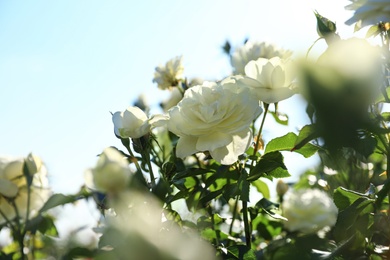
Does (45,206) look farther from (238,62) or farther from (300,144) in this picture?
(238,62)

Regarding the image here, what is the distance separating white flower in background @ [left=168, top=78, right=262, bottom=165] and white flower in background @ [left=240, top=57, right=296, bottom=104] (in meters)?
0.03

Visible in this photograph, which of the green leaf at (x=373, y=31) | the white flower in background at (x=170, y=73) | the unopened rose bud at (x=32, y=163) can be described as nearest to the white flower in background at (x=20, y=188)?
the unopened rose bud at (x=32, y=163)

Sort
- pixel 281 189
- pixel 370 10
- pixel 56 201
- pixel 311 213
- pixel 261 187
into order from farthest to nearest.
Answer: pixel 281 189 < pixel 261 187 < pixel 56 201 < pixel 311 213 < pixel 370 10

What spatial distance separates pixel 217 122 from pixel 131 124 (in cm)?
14

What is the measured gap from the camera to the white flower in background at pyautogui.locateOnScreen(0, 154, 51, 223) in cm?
73

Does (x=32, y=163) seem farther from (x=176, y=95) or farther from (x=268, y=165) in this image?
(x=176, y=95)

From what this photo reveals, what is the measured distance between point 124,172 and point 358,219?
0.55 meters

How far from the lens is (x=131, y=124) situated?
80cm

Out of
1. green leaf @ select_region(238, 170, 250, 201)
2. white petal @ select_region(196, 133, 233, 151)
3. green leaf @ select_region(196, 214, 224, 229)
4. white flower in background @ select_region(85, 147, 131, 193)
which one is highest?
white flower in background @ select_region(85, 147, 131, 193)

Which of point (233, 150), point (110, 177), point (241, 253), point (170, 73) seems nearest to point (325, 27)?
point (233, 150)

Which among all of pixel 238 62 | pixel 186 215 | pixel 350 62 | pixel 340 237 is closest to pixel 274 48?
pixel 238 62

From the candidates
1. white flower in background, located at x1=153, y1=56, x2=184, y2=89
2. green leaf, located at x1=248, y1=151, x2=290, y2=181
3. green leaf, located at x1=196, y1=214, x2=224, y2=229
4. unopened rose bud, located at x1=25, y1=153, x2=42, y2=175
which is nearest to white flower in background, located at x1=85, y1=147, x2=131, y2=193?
unopened rose bud, located at x1=25, y1=153, x2=42, y2=175

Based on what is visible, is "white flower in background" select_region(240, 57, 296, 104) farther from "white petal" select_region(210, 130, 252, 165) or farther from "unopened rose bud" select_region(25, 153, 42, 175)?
"unopened rose bud" select_region(25, 153, 42, 175)

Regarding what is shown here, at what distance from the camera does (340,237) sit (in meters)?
0.70
